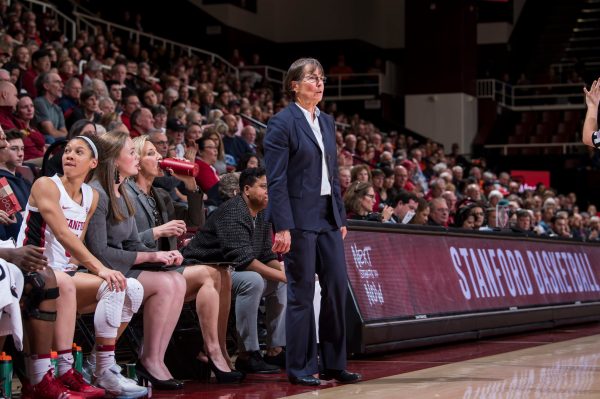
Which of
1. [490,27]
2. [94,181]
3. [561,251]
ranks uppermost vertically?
[490,27]

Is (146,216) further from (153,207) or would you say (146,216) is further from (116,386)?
(116,386)

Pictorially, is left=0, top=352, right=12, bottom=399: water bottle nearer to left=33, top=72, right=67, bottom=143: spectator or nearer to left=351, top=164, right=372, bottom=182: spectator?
left=33, top=72, right=67, bottom=143: spectator

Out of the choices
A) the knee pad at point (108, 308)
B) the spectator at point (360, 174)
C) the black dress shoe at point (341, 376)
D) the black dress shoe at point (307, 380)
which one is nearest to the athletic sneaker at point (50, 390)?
the knee pad at point (108, 308)

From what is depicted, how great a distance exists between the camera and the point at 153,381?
5.35 m

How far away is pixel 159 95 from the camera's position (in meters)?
13.9

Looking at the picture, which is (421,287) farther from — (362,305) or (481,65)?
(481,65)

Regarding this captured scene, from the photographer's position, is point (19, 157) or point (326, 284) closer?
point (326, 284)

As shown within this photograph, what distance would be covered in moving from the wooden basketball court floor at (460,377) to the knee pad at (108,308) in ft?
1.66

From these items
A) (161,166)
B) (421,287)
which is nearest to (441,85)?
(421,287)

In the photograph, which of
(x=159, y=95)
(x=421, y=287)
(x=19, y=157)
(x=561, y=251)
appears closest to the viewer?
(x=19, y=157)

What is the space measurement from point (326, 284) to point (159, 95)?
8.70 metres

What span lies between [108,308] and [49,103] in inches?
228

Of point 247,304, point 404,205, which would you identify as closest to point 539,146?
point 404,205

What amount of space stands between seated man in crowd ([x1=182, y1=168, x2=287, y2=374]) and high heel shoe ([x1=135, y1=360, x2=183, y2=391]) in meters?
0.90
